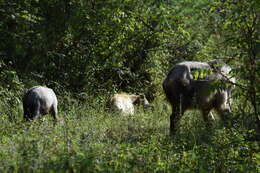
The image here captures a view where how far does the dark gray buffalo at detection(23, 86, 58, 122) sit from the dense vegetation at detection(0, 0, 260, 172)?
285mm

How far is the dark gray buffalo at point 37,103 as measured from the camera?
8633 millimetres

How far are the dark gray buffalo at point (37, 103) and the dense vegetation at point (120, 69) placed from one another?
11.2 inches

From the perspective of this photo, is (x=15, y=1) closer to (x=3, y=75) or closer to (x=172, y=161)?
(x=3, y=75)

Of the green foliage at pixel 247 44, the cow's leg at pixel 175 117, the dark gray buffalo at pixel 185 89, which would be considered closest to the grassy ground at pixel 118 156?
the green foliage at pixel 247 44

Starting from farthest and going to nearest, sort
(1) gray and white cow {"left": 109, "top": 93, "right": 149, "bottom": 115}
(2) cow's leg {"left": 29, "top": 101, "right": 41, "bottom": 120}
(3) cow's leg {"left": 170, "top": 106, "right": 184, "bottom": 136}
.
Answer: (1) gray and white cow {"left": 109, "top": 93, "right": 149, "bottom": 115} < (2) cow's leg {"left": 29, "top": 101, "right": 41, "bottom": 120} < (3) cow's leg {"left": 170, "top": 106, "right": 184, "bottom": 136}

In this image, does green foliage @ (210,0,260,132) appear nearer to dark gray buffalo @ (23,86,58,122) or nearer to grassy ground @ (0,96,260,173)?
grassy ground @ (0,96,260,173)

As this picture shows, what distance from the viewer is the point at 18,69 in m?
12.1

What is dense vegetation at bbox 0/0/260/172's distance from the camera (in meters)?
5.16

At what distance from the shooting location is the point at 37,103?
342 inches

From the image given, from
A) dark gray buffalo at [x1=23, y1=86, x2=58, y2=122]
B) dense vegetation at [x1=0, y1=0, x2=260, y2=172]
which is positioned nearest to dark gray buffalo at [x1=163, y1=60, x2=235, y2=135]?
dense vegetation at [x1=0, y1=0, x2=260, y2=172]

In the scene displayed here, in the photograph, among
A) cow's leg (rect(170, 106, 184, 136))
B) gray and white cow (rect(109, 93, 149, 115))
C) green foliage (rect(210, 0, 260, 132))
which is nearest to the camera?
green foliage (rect(210, 0, 260, 132))

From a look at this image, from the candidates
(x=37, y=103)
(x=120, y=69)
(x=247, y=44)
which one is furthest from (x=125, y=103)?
(x=247, y=44)

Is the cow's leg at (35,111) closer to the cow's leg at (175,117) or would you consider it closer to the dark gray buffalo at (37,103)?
the dark gray buffalo at (37,103)

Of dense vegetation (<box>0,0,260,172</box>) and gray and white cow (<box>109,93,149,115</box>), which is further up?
dense vegetation (<box>0,0,260,172</box>)
